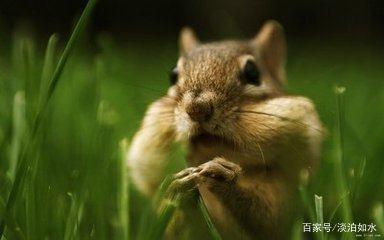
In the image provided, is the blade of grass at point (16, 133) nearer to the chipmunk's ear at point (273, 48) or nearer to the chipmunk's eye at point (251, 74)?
the chipmunk's eye at point (251, 74)

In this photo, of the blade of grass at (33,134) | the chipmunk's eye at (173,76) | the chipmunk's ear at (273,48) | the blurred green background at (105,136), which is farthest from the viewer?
the chipmunk's ear at (273,48)

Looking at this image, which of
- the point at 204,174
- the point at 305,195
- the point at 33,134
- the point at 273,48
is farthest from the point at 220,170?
the point at 273,48

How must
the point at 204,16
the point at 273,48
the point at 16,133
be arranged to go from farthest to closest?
the point at 204,16, the point at 273,48, the point at 16,133

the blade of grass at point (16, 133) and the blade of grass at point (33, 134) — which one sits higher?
the blade of grass at point (33, 134)

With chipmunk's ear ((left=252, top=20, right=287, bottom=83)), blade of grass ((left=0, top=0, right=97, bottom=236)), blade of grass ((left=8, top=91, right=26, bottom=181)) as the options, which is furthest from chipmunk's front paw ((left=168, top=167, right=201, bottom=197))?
chipmunk's ear ((left=252, top=20, right=287, bottom=83))

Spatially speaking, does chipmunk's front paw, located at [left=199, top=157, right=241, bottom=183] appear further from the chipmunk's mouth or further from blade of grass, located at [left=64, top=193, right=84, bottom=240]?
blade of grass, located at [left=64, top=193, right=84, bottom=240]

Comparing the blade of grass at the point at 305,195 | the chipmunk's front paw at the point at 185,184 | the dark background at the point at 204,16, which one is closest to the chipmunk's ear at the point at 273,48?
the blade of grass at the point at 305,195

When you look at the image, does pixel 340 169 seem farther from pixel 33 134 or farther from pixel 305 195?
pixel 33 134
